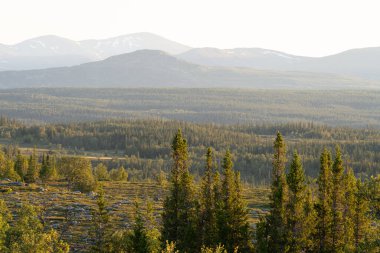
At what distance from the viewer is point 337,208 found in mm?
57625

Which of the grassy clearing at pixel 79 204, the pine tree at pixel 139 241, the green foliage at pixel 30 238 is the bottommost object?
the grassy clearing at pixel 79 204

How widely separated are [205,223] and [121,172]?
86.8m

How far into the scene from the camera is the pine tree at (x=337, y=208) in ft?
186

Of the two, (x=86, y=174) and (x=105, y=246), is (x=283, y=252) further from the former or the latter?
(x=86, y=174)

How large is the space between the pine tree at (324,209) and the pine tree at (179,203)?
13741 millimetres

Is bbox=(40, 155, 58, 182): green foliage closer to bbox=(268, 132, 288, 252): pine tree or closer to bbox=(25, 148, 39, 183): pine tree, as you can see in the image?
bbox=(25, 148, 39, 183): pine tree

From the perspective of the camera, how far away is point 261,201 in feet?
370

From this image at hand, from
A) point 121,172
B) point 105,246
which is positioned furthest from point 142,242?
point 121,172

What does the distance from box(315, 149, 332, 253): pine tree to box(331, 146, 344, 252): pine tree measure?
16.3 inches

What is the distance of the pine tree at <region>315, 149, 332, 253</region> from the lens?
56781 millimetres

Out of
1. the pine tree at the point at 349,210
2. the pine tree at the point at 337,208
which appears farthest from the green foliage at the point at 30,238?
the pine tree at the point at 349,210

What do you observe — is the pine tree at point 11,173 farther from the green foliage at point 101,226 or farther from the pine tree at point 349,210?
the pine tree at point 349,210

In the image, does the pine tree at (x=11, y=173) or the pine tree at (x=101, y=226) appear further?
the pine tree at (x=11, y=173)

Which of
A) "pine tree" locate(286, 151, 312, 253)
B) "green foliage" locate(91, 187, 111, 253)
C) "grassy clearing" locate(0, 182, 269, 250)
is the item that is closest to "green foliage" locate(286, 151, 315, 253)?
"pine tree" locate(286, 151, 312, 253)
